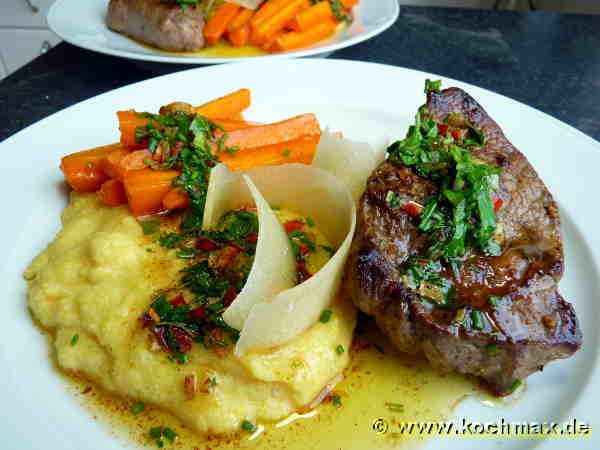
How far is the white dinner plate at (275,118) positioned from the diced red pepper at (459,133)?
832mm

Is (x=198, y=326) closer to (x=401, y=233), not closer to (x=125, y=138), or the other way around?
(x=401, y=233)

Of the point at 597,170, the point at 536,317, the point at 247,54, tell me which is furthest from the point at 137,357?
the point at 247,54

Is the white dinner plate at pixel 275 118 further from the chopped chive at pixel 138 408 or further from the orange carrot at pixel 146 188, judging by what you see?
the orange carrot at pixel 146 188

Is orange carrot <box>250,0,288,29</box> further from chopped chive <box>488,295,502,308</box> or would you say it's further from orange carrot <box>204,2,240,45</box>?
chopped chive <box>488,295,502,308</box>

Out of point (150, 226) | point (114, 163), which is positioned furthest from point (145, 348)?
Result: point (114, 163)

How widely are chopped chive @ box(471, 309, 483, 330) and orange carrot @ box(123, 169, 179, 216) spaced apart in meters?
2.05

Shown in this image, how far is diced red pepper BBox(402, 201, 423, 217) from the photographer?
8.86 feet

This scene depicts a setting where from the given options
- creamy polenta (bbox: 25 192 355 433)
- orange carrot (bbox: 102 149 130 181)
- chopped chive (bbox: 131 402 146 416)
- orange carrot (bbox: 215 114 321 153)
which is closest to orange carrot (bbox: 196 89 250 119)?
orange carrot (bbox: 215 114 321 153)

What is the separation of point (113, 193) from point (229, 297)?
4.28 feet

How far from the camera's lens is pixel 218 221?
3.19m

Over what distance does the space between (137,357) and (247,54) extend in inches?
158

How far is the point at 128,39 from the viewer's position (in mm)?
5676

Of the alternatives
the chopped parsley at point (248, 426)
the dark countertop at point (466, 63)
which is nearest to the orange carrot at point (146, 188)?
the chopped parsley at point (248, 426)

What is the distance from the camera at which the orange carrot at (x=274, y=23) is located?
5609 millimetres
